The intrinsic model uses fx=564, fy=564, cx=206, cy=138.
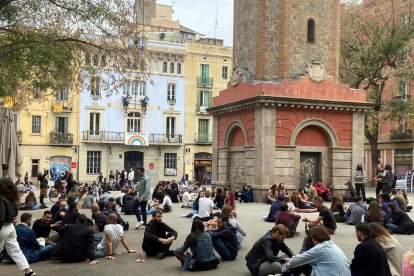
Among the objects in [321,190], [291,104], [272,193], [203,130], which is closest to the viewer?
[272,193]

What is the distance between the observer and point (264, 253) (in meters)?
9.91

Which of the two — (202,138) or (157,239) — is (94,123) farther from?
(157,239)

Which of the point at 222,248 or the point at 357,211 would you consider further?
the point at 357,211

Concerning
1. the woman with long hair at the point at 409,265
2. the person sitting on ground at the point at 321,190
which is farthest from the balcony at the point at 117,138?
the woman with long hair at the point at 409,265

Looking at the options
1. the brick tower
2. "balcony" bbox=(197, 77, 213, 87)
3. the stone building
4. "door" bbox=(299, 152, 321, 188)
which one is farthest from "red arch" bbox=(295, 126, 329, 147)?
"balcony" bbox=(197, 77, 213, 87)

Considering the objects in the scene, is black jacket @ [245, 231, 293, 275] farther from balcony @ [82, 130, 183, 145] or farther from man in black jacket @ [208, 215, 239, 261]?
balcony @ [82, 130, 183, 145]

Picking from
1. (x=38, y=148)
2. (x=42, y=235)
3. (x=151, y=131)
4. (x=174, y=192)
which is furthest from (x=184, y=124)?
(x=42, y=235)

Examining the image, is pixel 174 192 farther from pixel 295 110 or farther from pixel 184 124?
pixel 184 124

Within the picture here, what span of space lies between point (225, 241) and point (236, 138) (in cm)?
1753

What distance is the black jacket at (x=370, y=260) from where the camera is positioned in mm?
7422

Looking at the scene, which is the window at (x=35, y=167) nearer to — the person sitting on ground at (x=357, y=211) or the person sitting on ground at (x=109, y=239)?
the person sitting on ground at (x=357, y=211)

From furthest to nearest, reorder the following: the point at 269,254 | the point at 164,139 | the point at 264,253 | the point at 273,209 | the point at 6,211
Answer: the point at 164,139
the point at 273,209
the point at 264,253
the point at 269,254
the point at 6,211

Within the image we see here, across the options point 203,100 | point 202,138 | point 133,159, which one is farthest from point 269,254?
point 203,100

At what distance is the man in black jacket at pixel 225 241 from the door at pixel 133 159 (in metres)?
40.4
